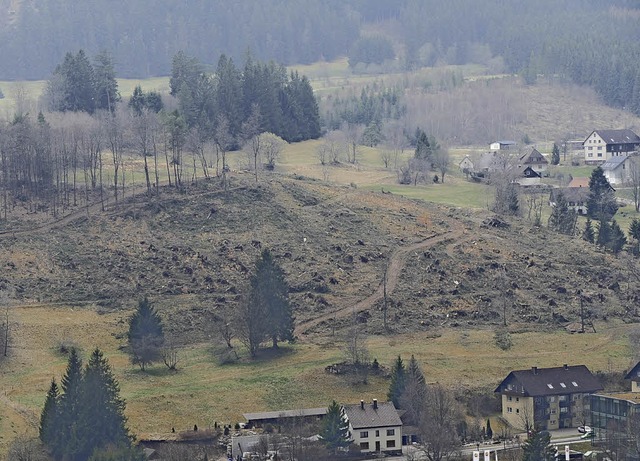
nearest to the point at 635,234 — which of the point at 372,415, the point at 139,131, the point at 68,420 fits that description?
the point at 139,131

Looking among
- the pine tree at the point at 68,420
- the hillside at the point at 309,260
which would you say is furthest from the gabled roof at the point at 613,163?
the pine tree at the point at 68,420

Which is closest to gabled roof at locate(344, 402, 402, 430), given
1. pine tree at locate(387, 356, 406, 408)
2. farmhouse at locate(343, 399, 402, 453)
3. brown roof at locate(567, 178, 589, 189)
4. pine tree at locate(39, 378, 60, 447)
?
farmhouse at locate(343, 399, 402, 453)

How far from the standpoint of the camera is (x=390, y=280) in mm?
105562

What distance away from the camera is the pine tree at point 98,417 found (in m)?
74.2

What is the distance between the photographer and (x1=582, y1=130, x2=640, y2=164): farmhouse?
572 ft

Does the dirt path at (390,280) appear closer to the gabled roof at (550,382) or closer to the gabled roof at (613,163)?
the gabled roof at (550,382)

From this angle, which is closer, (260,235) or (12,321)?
(12,321)

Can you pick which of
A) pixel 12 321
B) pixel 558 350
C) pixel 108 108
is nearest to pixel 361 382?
pixel 558 350

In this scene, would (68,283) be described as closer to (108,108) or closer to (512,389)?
(512,389)

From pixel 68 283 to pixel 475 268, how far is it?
2829cm

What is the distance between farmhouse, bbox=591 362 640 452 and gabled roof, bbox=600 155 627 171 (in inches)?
3243

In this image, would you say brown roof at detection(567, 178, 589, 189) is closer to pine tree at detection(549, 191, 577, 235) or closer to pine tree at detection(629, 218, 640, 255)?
pine tree at detection(549, 191, 577, 235)

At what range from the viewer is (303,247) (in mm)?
109438

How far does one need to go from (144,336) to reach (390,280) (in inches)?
839
